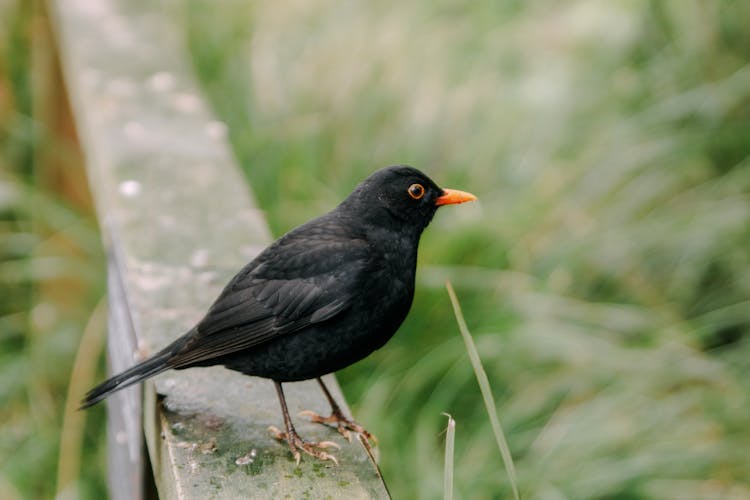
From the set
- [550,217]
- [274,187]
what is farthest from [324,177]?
[550,217]

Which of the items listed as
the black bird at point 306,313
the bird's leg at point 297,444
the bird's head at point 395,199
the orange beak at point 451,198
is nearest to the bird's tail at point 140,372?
the black bird at point 306,313

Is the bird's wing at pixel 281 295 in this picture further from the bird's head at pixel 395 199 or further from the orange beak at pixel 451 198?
the orange beak at pixel 451 198

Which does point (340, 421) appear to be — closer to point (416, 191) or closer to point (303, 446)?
point (303, 446)

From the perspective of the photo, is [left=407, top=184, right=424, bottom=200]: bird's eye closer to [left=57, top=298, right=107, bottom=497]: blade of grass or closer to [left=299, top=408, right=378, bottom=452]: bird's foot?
[left=299, top=408, right=378, bottom=452]: bird's foot

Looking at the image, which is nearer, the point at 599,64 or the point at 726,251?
the point at 726,251

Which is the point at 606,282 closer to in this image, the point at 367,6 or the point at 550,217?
the point at 550,217

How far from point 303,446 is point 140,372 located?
1.53ft

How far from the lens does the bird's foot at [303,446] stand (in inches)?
82.5

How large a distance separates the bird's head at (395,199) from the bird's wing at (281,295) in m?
0.15

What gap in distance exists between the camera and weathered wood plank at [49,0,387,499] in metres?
2.08

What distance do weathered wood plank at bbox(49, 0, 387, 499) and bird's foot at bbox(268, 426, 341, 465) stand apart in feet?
0.07

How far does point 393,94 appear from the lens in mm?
4520

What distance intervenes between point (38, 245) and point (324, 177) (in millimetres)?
1224

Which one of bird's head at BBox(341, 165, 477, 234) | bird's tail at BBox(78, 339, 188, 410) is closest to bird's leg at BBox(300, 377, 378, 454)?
bird's tail at BBox(78, 339, 188, 410)
